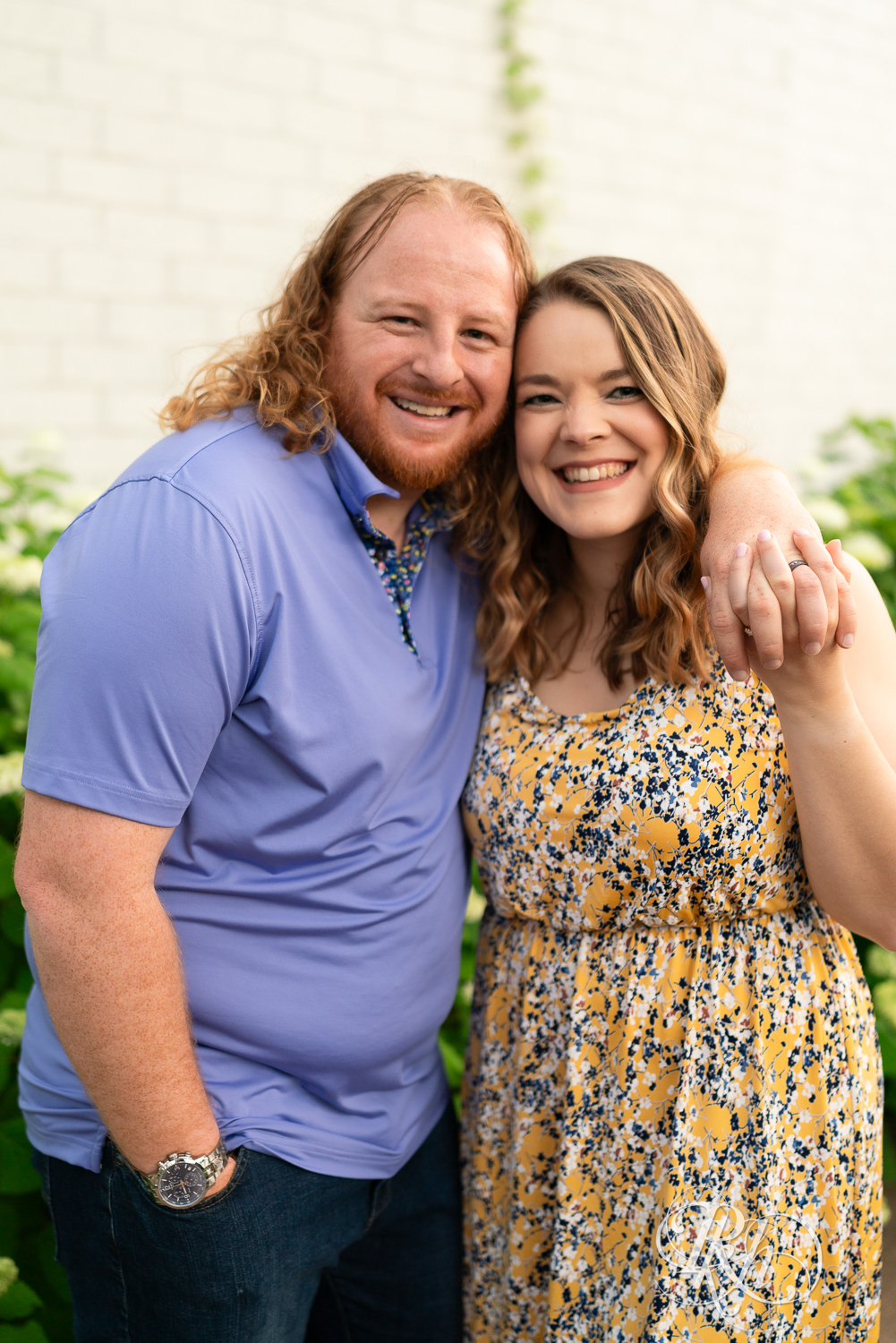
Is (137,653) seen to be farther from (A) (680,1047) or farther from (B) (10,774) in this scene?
(A) (680,1047)

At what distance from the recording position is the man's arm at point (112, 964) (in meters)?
1.24

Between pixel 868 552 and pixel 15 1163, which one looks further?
pixel 868 552

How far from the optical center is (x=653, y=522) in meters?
1.70

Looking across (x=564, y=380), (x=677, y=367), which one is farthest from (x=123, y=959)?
(x=677, y=367)

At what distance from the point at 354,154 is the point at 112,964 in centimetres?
286

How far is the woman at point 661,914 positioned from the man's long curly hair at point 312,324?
0.71ft

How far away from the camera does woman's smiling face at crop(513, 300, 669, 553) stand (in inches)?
62.4

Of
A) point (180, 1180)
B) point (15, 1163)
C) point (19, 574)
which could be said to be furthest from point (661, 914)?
point (19, 574)

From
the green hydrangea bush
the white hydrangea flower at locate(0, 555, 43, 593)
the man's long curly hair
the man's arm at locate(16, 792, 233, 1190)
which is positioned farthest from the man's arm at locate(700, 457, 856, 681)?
the white hydrangea flower at locate(0, 555, 43, 593)

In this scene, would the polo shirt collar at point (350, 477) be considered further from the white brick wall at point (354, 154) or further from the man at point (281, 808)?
the white brick wall at point (354, 154)

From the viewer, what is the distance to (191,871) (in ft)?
4.66

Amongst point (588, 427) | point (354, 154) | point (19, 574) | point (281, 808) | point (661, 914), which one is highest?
point (354, 154)

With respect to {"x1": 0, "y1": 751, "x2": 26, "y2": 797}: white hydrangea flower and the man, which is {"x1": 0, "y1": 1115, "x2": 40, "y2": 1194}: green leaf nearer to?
the man

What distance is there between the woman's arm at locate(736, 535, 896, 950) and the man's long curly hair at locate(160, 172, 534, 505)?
749mm
